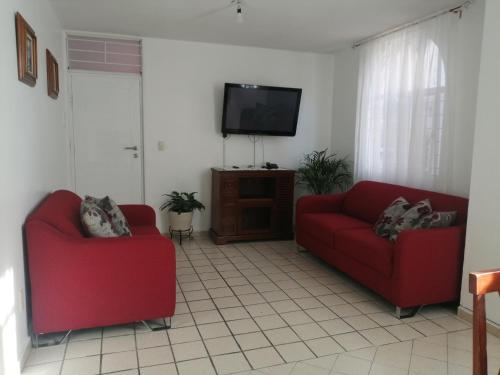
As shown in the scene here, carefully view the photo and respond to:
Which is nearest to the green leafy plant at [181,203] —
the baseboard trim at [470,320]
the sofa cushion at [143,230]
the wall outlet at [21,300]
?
the sofa cushion at [143,230]

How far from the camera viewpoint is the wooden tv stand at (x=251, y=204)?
475 cm

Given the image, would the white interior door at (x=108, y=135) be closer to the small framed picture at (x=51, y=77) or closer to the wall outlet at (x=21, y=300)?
the small framed picture at (x=51, y=77)

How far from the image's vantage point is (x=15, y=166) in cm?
215

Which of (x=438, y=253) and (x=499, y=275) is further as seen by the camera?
(x=438, y=253)

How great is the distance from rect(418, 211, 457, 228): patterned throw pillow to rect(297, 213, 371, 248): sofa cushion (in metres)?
0.78

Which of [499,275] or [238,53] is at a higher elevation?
[238,53]

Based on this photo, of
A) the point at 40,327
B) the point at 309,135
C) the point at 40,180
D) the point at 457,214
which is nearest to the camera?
the point at 40,327

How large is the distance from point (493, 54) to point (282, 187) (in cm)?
278

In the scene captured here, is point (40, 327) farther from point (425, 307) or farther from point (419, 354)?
point (425, 307)

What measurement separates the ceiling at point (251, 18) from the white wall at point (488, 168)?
954mm

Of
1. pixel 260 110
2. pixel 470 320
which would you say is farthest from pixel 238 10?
pixel 470 320

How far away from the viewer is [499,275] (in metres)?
1.18

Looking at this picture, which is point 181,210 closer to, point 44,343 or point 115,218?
Result: point 115,218

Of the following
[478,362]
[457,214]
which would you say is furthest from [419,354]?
[478,362]
